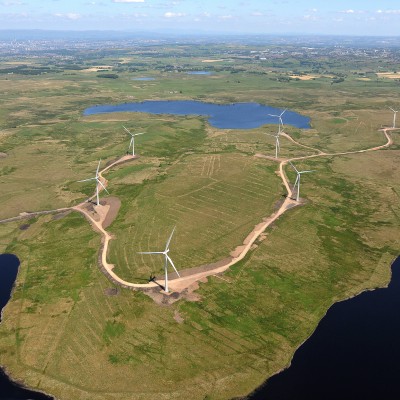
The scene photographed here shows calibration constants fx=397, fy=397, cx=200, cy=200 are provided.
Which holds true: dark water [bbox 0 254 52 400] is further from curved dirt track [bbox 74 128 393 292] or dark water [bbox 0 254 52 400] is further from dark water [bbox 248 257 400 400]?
dark water [bbox 248 257 400 400]

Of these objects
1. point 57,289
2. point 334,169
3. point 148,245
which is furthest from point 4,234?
point 334,169

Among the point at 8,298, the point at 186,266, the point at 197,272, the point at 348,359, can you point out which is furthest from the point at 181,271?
the point at 348,359

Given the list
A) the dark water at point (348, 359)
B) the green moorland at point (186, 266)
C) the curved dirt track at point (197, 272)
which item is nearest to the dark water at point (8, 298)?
the green moorland at point (186, 266)

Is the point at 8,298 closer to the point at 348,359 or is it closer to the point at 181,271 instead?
the point at 181,271

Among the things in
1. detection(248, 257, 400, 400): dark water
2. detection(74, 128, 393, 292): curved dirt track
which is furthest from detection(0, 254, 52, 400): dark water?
detection(248, 257, 400, 400): dark water

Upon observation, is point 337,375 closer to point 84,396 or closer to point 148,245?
point 84,396
